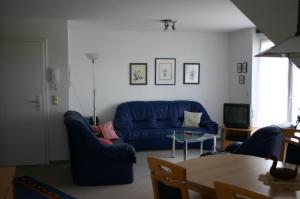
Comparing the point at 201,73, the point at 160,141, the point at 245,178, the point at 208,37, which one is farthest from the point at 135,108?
the point at 245,178

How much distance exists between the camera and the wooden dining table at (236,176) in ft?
6.98

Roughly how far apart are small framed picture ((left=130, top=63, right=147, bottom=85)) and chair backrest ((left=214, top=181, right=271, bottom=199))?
18.2 feet

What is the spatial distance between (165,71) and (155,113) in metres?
0.97

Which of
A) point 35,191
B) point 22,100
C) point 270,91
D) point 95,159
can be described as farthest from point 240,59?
point 35,191

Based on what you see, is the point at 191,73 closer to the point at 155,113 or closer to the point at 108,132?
the point at 155,113

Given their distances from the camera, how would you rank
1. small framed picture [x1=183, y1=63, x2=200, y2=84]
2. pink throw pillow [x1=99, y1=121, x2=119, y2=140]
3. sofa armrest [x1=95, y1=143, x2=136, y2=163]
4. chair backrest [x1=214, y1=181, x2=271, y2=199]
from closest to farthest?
chair backrest [x1=214, y1=181, x2=271, y2=199] < sofa armrest [x1=95, y1=143, x2=136, y2=163] < pink throw pillow [x1=99, y1=121, x2=119, y2=140] < small framed picture [x1=183, y1=63, x2=200, y2=84]

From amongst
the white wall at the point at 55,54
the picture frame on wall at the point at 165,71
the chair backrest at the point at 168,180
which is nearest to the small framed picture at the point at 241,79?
the picture frame on wall at the point at 165,71

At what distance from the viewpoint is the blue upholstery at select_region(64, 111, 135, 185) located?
14.6 feet

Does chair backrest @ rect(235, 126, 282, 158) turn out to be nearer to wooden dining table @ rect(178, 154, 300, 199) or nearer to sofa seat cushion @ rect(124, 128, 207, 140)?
wooden dining table @ rect(178, 154, 300, 199)

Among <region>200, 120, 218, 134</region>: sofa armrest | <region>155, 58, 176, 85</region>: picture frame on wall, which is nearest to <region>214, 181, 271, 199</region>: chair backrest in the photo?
<region>200, 120, 218, 134</region>: sofa armrest

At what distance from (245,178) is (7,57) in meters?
4.45

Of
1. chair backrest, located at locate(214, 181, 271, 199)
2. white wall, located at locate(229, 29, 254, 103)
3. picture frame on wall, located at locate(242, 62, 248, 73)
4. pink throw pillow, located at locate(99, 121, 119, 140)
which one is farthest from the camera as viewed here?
picture frame on wall, located at locate(242, 62, 248, 73)

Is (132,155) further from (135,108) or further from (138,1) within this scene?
(135,108)

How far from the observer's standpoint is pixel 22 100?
5.50 meters
